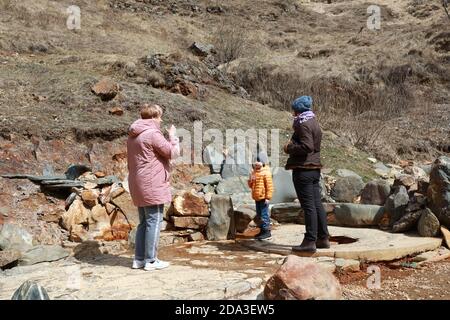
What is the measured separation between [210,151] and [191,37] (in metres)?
18.7

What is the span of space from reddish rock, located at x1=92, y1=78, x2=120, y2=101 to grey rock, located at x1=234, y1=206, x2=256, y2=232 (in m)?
4.94

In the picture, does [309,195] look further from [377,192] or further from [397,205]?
[377,192]

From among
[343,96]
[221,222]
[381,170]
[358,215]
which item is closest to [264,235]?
[221,222]

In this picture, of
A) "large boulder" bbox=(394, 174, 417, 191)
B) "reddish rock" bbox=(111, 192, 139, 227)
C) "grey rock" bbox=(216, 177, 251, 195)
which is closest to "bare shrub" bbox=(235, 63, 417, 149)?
"grey rock" bbox=(216, 177, 251, 195)

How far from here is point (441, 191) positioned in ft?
17.7

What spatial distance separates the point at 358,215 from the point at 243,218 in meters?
1.46

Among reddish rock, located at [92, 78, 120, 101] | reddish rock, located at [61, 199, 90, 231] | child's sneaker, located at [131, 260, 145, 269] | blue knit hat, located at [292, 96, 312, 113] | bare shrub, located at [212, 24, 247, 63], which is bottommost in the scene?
child's sneaker, located at [131, 260, 145, 269]

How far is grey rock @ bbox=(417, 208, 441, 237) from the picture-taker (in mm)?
5328

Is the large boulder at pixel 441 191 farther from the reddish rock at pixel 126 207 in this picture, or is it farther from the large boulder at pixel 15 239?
the large boulder at pixel 15 239

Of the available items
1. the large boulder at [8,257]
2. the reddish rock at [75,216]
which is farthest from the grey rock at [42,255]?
the reddish rock at [75,216]

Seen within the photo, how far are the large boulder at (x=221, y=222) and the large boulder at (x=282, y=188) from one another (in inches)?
68.3

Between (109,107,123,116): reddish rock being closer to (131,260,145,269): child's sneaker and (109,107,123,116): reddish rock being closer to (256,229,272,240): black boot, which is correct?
(256,229,272,240): black boot
